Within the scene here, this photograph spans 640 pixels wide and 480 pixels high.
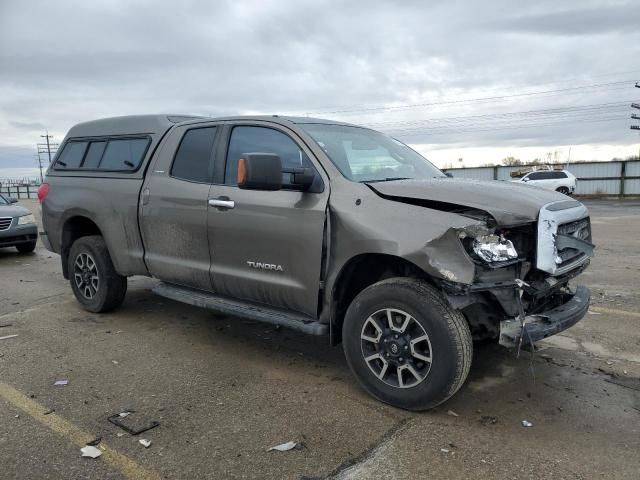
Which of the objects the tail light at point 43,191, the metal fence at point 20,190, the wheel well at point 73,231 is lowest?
the metal fence at point 20,190

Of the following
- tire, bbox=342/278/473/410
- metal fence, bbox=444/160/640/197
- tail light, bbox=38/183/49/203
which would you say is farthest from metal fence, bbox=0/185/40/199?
tire, bbox=342/278/473/410

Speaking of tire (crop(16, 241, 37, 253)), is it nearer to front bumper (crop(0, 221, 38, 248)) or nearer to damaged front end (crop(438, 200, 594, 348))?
front bumper (crop(0, 221, 38, 248))

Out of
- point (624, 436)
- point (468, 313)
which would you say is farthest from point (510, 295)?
point (624, 436)

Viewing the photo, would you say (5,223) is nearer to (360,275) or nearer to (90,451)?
(90,451)

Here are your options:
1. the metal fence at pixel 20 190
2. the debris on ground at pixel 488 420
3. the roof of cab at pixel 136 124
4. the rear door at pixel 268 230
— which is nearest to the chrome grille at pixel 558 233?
the debris on ground at pixel 488 420

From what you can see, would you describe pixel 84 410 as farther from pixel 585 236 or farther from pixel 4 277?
pixel 4 277

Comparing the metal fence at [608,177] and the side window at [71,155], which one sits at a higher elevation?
the side window at [71,155]

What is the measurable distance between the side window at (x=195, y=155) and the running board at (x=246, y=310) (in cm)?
101

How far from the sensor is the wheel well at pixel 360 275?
11.8ft

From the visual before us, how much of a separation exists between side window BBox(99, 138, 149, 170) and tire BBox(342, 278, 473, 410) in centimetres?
292

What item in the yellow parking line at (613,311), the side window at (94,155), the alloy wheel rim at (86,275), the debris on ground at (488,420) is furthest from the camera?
the side window at (94,155)

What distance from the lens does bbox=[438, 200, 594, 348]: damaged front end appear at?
316cm

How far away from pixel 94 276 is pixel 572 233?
4.62 meters

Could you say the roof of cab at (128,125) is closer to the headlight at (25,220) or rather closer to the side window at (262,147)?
the side window at (262,147)
